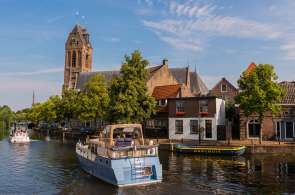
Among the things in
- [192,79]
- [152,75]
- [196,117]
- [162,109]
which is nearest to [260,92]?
[196,117]

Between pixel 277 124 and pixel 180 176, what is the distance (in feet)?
81.1

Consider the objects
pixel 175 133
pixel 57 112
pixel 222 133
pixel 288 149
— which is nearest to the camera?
pixel 288 149

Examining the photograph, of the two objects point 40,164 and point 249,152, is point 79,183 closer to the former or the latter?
point 40,164

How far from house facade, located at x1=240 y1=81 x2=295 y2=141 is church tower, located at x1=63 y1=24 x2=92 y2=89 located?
82999 mm

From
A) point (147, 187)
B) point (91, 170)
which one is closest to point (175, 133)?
point (91, 170)

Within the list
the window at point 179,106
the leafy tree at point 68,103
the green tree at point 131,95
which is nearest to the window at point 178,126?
the window at point 179,106

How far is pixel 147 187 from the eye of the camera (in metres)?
24.4

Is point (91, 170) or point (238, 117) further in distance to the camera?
point (238, 117)

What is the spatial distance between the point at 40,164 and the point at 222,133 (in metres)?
26.5

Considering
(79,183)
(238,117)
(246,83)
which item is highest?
(246,83)

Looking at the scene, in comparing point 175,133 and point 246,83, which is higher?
point 246,83

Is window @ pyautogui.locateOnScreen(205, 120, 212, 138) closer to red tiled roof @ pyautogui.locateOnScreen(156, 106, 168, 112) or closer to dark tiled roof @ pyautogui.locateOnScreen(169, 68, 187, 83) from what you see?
red tiled roof @ pyautogui.locateOnScreen(156, 106, 168, 112)

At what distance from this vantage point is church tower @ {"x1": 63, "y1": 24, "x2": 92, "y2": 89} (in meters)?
124

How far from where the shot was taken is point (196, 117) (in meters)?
52.4
